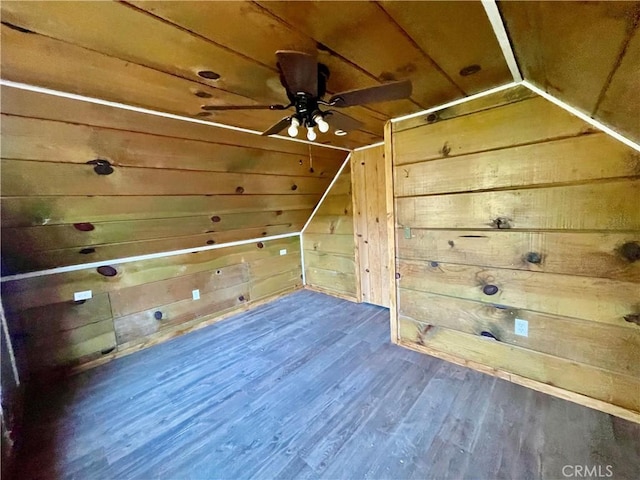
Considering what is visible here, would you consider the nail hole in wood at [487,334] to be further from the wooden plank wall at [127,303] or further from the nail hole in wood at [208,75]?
the wooden plank wall at [127,303]

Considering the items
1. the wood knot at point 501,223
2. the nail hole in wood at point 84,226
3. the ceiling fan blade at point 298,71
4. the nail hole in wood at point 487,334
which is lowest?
the nail hole in wood at point 487,334

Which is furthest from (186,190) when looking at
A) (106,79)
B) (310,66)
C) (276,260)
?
(276,260)

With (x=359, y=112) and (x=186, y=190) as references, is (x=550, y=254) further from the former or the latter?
(x=186, y=190)

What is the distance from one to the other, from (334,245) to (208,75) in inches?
113

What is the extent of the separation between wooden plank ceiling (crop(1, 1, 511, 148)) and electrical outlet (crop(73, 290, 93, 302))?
1.90m

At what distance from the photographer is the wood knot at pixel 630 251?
1498 millimetres

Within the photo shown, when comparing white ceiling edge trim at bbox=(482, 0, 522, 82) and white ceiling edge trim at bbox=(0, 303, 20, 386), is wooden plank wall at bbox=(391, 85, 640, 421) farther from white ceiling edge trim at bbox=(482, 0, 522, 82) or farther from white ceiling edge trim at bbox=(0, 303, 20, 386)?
white ceiling edge trim at bbox=(0, 303, 20, 386)

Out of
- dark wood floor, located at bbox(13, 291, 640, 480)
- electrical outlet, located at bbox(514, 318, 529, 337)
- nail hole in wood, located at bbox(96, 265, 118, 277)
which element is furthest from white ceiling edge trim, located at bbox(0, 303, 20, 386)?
electrical outlet, located at bbox(514, 318, 529, 337)

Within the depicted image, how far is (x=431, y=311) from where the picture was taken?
2.34 meters

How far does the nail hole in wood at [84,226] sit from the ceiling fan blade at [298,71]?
1955 mm

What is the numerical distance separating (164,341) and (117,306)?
1.95 feet

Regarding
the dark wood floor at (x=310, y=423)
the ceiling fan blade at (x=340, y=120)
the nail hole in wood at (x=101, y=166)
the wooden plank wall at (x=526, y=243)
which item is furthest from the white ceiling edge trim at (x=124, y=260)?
the ceiling fan blade at (x=340, y=120)

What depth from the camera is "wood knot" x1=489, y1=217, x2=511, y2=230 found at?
6.13 feet

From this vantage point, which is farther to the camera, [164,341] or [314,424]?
[164,341]
